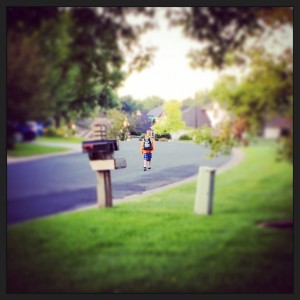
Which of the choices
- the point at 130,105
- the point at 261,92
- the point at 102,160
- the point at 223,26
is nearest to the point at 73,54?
the point at 130,105

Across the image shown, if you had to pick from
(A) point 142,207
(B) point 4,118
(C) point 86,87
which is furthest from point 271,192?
(B) point 4,118

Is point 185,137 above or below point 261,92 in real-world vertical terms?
below

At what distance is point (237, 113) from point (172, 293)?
1323 millimetres

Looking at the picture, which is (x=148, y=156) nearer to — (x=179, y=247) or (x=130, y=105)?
(x=130, y=105)

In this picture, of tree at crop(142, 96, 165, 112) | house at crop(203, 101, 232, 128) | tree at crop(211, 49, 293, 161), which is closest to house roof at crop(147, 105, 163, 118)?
tree at crop(142, 96, 165, 112)

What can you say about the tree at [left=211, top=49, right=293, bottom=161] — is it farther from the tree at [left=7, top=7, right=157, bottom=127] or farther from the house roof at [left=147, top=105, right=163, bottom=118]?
the tree at [left=7, top=7, right=157, bottom=127]

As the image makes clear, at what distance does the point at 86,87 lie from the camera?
8.43 ft

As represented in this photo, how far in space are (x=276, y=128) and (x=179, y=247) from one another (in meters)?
1.07

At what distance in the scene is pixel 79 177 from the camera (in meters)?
2.58

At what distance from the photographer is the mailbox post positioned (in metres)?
2.58

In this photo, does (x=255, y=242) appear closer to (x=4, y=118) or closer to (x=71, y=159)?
(x=71, y=159)

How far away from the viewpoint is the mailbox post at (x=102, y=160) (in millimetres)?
2580

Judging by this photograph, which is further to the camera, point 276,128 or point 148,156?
point 148,156

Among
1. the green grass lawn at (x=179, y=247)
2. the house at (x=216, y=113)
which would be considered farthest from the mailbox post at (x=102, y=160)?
the house at (x=216, y=113)
